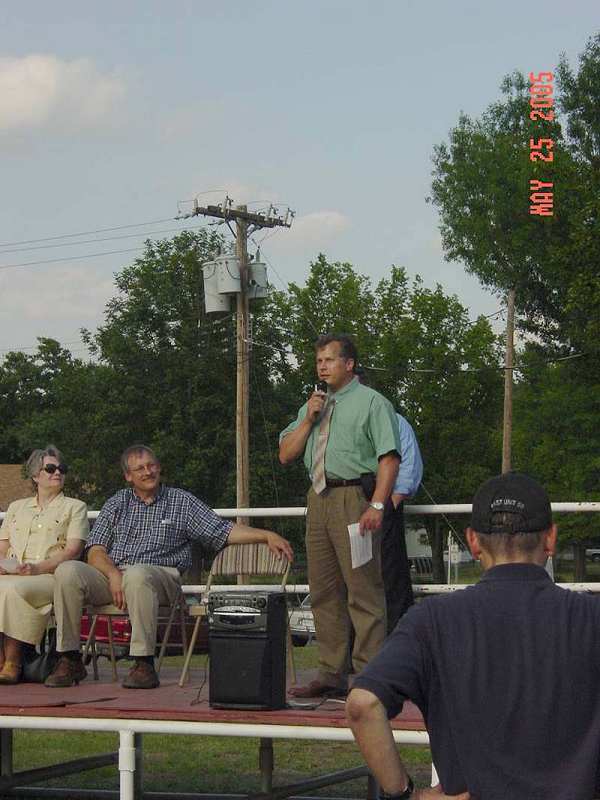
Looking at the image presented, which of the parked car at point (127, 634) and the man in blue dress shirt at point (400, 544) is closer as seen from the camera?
the man in blue dress shirt at point (400, 544)

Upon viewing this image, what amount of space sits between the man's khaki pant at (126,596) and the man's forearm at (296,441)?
84 centimetres

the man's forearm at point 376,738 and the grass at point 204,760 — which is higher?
the man's forearm at point 376,738

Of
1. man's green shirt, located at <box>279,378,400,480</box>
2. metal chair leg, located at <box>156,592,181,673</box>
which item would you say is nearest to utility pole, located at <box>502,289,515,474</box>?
metal chair leg, located at <box>156,592,181,673</box>

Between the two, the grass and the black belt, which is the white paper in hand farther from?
the grass

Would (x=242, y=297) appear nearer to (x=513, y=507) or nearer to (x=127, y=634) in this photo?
(x=127, y=634)

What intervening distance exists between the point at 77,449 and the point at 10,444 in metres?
37.0

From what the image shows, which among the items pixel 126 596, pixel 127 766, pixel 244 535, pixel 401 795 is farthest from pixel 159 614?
pixel 401 795

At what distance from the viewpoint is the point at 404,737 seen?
516 cm

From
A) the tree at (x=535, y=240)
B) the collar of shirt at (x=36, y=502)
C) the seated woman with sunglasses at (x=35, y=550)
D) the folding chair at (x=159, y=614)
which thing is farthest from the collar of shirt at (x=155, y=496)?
the tree at (x=535, y=240)

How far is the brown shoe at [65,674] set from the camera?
666 cm

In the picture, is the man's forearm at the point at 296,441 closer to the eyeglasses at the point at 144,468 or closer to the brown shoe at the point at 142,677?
the eyeglasses at the point at 144,468

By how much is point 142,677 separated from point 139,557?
88 centimetres

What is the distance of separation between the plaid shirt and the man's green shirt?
2.81 feet

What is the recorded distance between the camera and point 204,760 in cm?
945
